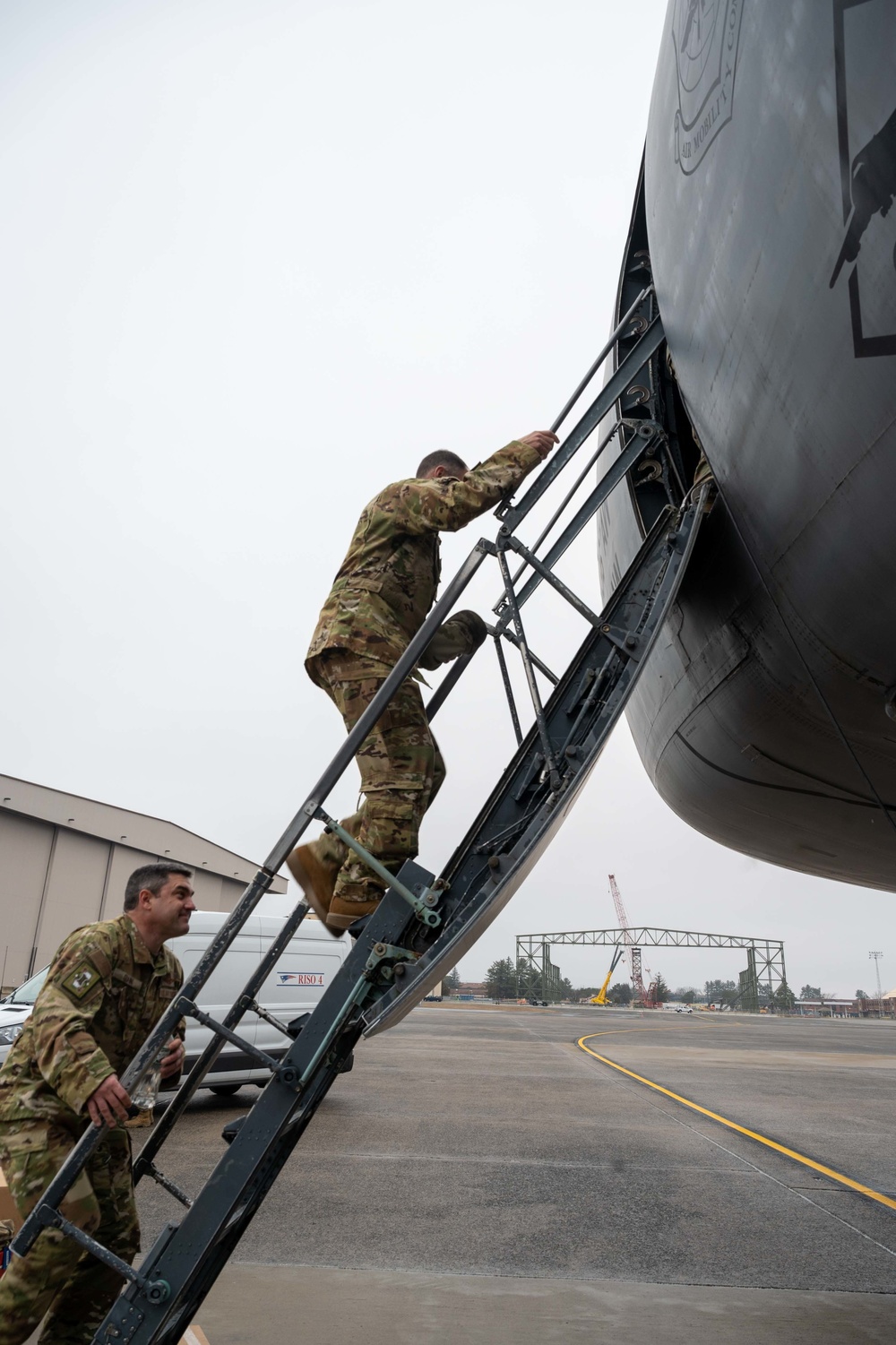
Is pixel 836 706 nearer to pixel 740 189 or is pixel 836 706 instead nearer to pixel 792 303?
pixel 792 303

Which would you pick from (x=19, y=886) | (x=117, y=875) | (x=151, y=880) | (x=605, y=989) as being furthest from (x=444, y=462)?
(x=605, y=989)

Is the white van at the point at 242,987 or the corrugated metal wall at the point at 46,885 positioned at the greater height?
the corrugated metal wall at the point at 46,885

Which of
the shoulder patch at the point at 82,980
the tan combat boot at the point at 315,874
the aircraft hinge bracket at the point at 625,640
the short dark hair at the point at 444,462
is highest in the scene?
the short dark hair at the point at 444,462

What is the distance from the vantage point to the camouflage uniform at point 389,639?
324 centimetres

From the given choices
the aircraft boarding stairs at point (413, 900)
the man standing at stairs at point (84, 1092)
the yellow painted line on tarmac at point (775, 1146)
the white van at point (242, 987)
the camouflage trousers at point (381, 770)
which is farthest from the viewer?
the white van at point (242, 987)

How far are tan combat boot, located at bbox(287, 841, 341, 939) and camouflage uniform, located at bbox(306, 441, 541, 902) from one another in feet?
0.07

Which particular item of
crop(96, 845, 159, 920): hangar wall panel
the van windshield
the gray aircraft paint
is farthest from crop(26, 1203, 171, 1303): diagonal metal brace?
crop(96, 845, 159, 920): hangar wall panel

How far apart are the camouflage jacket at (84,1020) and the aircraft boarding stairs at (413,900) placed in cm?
19

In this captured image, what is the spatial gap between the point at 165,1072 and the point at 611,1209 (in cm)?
377

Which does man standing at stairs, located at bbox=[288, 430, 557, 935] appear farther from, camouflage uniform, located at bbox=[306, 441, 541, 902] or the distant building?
the distant building

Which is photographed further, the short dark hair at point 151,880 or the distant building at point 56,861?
the distant building at point 56,861

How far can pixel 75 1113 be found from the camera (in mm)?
2939

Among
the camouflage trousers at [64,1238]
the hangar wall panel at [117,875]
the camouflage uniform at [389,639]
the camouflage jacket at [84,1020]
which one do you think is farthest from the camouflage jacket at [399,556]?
the hangar wall panel at [117,875]

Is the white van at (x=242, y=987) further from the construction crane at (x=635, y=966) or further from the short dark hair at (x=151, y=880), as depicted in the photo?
the construction crane at (x=635, y=966)
